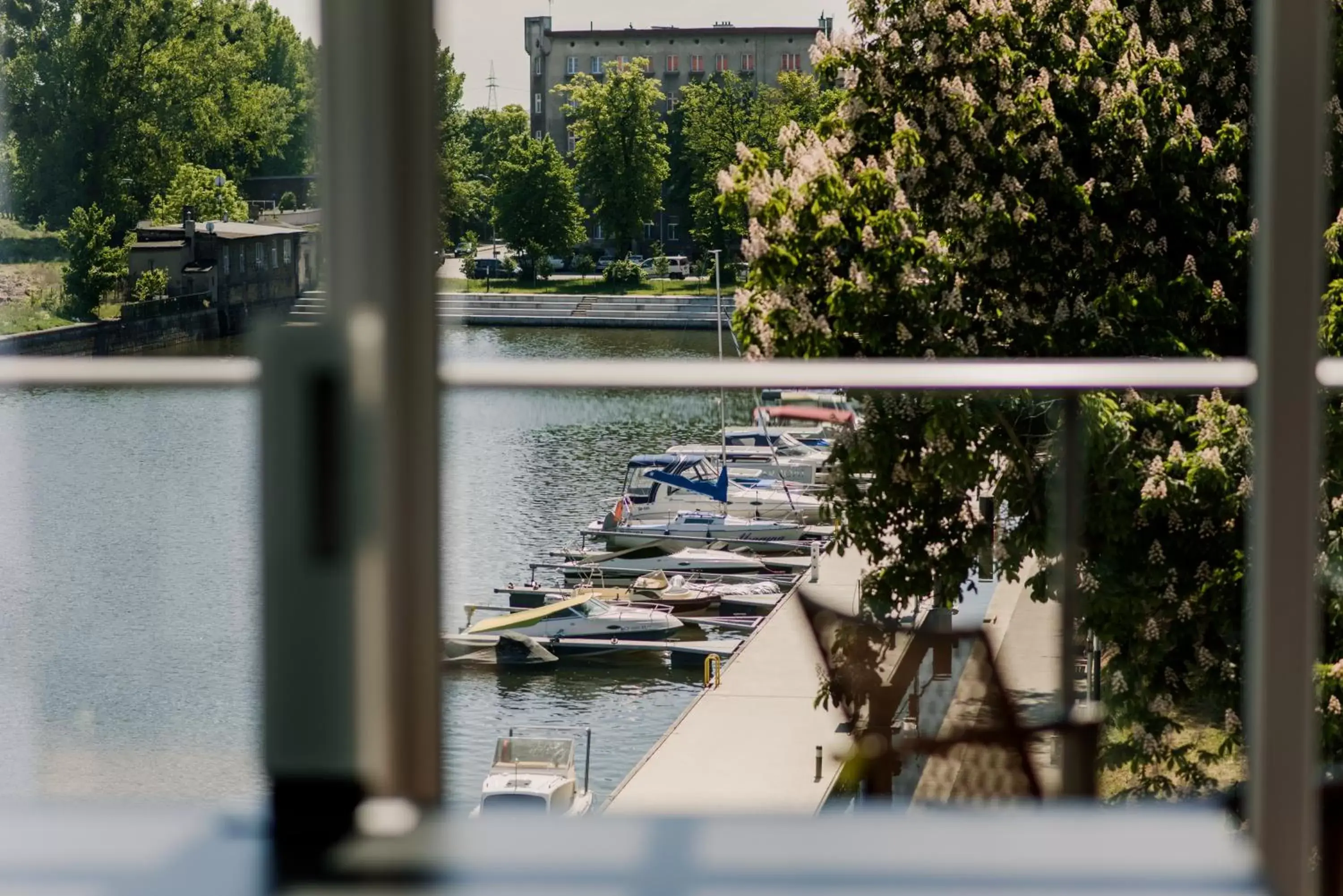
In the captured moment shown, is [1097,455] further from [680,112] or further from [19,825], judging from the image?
[680,112]

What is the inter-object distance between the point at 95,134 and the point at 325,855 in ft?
4.12

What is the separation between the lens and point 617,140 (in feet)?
53.5

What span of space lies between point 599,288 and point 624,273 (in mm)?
341

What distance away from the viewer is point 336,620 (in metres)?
1.09

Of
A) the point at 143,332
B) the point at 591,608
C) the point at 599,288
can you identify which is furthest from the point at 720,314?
the point at 143,332

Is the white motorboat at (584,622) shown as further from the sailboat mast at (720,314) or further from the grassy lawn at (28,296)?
the grassy lawn at (28,296)

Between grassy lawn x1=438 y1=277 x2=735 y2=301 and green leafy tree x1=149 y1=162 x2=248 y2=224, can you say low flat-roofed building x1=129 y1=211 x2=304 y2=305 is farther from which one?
grassy lawn x1=438 y1=277 x2=735 y2=301

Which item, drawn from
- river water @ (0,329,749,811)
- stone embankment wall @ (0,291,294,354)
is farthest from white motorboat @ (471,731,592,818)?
stone embankment wall @ (0,291,294,354)

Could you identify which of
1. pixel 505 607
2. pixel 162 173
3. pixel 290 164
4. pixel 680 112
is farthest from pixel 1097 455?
pixel 680 112

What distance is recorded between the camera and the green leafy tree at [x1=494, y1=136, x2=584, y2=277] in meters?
8.03

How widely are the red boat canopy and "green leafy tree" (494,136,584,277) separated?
219 cm

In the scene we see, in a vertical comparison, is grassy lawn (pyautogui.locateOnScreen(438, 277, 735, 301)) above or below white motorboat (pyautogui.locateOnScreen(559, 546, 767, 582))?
above

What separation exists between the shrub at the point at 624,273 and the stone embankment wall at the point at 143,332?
396 inches

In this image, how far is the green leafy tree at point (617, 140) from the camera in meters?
15.1
